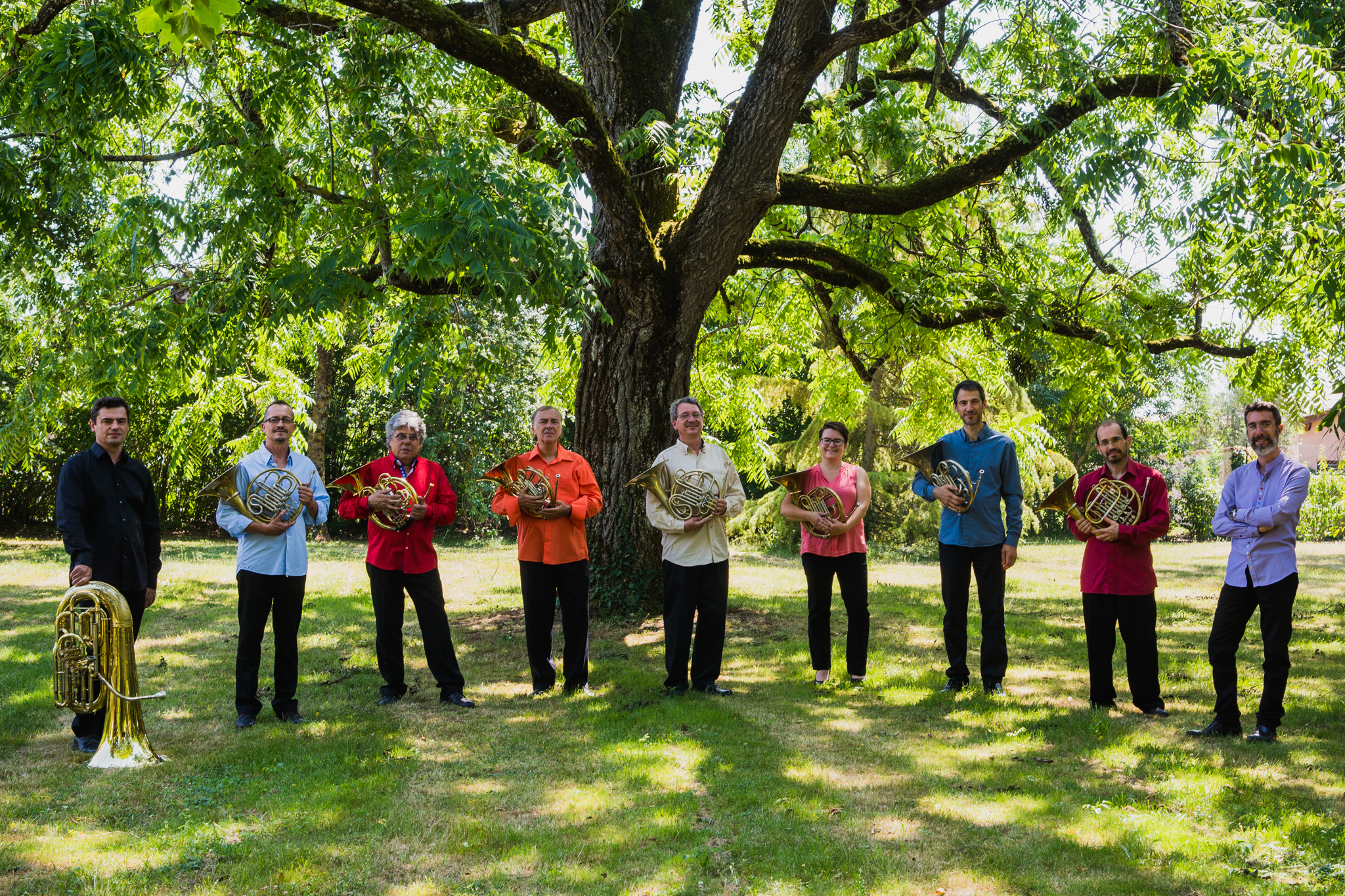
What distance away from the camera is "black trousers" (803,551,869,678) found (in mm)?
7203

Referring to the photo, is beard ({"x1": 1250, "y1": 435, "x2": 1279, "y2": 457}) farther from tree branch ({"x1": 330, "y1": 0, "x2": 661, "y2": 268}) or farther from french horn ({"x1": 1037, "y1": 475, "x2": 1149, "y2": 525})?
tree branch ({"x1": 330, "y1": 0, "x2": 661, "y2": 268})

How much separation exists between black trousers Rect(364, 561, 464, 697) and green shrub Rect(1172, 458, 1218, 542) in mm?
26409

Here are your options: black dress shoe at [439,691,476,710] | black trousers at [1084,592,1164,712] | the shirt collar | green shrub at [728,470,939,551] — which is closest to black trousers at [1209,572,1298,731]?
black trousers at [1084,592,1164,712]

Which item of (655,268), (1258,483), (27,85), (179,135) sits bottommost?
(1258,483)

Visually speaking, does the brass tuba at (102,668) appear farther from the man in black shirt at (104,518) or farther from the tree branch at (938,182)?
the tree branch at (938,182)

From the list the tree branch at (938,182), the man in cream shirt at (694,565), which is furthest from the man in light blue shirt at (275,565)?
the tree branch at (938,182)

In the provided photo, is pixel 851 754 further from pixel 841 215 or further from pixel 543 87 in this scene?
pixel 841 215

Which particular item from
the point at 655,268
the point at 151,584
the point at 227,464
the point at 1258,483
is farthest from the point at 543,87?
the point at 227,464

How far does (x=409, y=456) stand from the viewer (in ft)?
21.5

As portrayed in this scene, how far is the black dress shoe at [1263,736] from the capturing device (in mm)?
5664

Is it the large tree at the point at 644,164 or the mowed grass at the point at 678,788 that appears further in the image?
the large tree at the point at 644,164

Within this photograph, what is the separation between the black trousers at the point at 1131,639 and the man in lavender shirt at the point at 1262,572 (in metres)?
0.42

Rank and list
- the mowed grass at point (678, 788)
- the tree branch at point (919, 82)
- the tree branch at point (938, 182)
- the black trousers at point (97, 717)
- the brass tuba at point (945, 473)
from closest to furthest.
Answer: the mowed grass at point (678, 788) → the black trousers at point (97, 717) → the brass tuba at point (945, 473) → the tree branch at point (938, 182) → the tree branch at point (919, 82)

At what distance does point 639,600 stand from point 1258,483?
18.1ft
